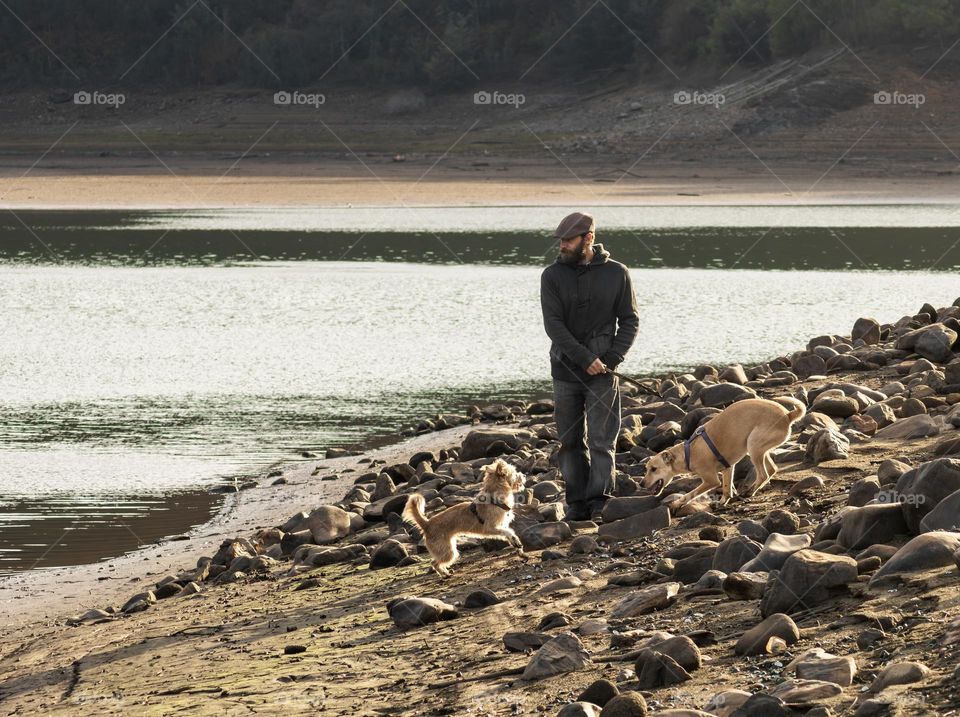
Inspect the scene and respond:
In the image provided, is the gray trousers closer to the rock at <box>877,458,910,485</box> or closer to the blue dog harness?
the blue dog harness

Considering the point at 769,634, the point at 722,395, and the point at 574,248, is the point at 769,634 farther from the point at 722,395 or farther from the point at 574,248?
the point at 722,395

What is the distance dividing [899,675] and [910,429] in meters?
4.36

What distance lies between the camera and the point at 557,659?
19.3 feet

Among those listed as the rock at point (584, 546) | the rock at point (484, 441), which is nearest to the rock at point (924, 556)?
the rock at point (584, 546)

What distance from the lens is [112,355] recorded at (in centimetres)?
1923

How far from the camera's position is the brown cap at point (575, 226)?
8383 mm

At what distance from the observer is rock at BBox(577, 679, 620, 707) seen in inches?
213

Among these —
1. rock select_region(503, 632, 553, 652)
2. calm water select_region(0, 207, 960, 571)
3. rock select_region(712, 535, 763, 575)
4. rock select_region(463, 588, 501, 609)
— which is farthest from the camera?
calm water select_region(0, 207, 960, 571)

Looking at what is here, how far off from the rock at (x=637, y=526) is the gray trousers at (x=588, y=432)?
62 centimetres

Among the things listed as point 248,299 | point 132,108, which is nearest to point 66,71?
point 132,108

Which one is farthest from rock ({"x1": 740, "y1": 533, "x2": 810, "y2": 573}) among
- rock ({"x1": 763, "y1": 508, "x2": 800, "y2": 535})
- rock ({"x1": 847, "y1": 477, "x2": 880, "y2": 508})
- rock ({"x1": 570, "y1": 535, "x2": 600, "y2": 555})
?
rock ({"x1": 570, "y1": 535, "x2": 600, "y2": 555})

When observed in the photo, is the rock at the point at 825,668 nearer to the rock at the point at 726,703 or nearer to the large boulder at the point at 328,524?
the rock at the point at 726,703

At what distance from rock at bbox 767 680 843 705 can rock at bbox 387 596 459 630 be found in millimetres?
2190

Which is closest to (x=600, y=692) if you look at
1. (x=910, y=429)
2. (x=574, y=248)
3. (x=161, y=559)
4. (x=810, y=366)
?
(x=574, y=248)
